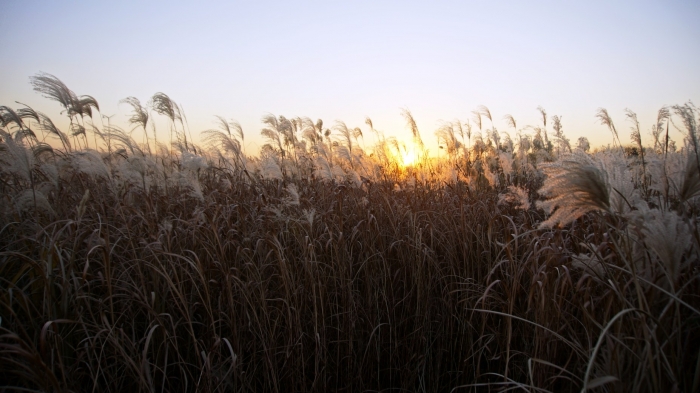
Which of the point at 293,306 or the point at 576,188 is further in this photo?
the point at 293,306

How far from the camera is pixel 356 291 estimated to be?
248cm

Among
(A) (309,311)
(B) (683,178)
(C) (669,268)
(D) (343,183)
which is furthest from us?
(D) (343,183)

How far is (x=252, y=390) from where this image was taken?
1914mm

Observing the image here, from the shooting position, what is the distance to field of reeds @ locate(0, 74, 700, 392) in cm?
120

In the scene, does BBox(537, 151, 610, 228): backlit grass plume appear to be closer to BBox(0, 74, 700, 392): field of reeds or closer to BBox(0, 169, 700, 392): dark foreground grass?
BBox(0, 74, 700, 392): field of reeds

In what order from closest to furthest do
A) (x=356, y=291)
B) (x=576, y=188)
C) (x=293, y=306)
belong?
(x=576, y=188) < (x=293, y=306) < (x=356, y=291)

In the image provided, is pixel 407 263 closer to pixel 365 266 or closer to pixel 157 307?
pixel 365 266

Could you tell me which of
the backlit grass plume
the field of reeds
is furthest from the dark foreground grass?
the backlit grass plume

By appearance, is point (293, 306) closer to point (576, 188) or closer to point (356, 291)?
A: point (356, 291)

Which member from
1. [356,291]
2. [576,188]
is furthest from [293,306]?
[576,188]

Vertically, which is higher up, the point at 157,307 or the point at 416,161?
the point at 416,161

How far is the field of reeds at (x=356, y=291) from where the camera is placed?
120 centimetres

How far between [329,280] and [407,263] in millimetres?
635

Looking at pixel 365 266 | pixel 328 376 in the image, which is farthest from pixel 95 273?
pixel 365 266
